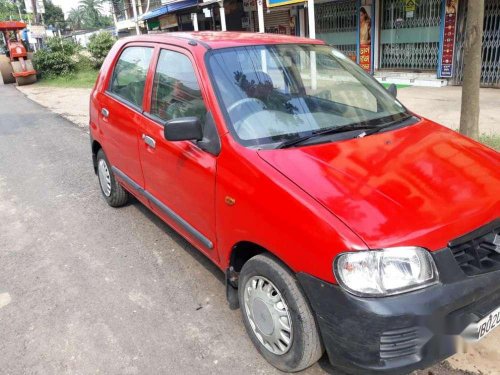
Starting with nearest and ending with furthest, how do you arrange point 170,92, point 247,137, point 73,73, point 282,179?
point 282,179 < point 247,137 < point 170,92 < point 73,73

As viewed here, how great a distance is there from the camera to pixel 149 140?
11.4 ft

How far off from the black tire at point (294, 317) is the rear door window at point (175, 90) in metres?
1.08

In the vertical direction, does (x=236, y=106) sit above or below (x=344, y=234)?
above

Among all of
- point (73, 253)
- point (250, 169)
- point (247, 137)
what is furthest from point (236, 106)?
point (73, 253)

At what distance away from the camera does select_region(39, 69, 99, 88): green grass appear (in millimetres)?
19247

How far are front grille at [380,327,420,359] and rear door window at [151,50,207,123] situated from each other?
1.72 meters

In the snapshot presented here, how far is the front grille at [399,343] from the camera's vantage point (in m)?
1.95

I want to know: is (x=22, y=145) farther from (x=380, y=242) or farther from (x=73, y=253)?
(x=380, y=242)

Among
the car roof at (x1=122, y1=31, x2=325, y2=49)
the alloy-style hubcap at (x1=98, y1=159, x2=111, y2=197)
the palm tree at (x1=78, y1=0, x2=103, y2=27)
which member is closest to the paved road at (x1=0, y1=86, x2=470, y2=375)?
the alloy-style hubcap at (x1=98, y1=159, x2=111, y2=197)

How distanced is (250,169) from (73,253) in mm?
2440

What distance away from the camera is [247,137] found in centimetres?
267

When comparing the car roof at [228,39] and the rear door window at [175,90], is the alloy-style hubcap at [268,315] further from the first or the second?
the car roof at [228,39]

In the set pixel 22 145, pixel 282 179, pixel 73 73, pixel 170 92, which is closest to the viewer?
pixel 282 179

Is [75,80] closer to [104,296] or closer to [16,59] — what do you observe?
[16,59]
